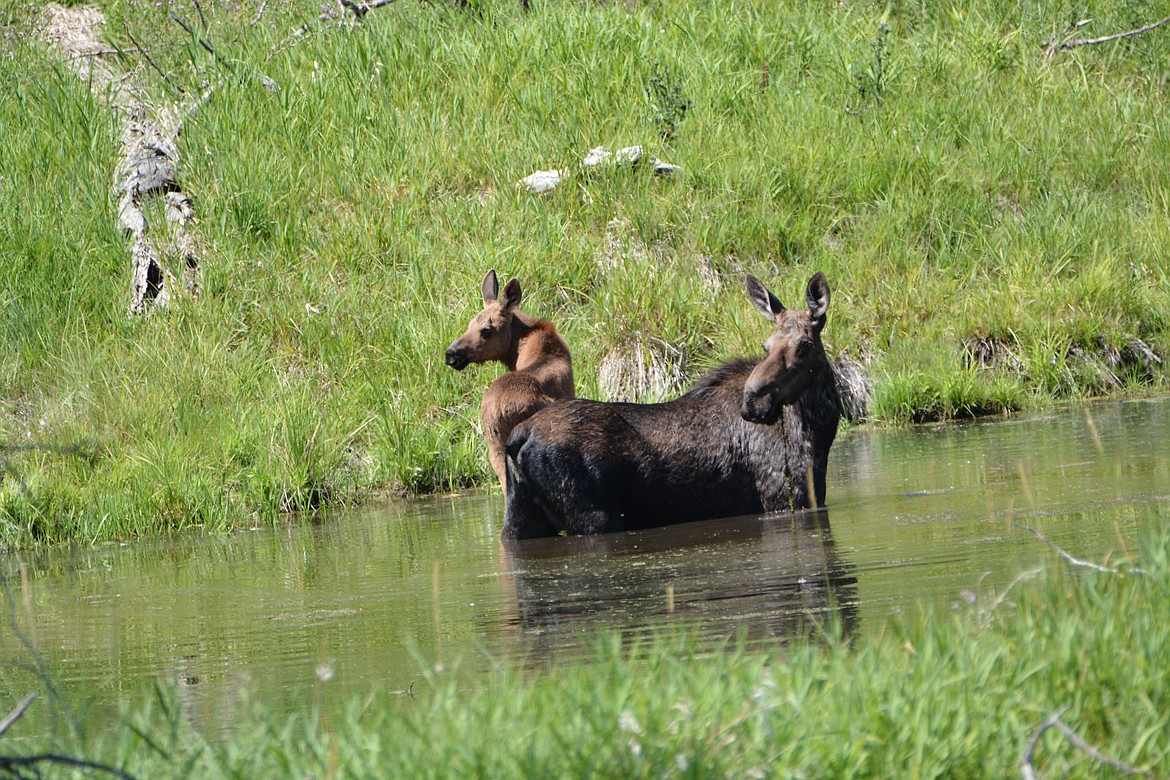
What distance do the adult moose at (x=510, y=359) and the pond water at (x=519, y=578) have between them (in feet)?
2.33

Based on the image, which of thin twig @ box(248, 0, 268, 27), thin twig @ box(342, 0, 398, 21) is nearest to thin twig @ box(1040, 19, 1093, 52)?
thin twig @ box(342, 0, 398, 21)

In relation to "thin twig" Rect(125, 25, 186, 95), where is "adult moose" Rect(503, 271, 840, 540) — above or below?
below

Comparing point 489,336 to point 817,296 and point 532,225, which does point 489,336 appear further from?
point 532,225

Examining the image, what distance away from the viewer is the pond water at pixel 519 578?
5.51m

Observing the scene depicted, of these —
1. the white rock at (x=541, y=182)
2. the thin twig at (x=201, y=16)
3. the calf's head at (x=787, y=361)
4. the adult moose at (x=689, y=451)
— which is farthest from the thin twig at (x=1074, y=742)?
the thin twig at (x=201, y=16)

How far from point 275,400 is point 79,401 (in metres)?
1.90

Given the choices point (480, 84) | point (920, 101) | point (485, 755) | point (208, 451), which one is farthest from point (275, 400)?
point (485, 755)

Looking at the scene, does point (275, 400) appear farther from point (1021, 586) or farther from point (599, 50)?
point (1021, 586)

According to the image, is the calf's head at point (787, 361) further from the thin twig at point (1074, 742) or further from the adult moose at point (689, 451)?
the thin twig at point (1074, 742)

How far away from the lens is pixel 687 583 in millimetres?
6656

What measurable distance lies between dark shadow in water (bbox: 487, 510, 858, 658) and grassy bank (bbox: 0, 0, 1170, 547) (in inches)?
163

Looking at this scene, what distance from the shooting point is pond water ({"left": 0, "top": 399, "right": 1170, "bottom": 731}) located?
5.51 m

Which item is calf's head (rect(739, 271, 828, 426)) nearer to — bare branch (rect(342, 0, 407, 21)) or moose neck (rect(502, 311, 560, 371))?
moose neck (rect(502, 311, 560, 371))

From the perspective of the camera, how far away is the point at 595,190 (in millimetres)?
15984
